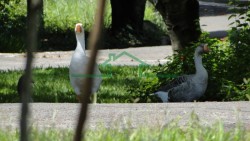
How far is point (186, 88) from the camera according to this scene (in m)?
9.40

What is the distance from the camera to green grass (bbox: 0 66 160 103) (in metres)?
9.88

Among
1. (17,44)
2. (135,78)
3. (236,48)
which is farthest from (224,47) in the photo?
(17,44)

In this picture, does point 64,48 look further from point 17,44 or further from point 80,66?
point 80,66

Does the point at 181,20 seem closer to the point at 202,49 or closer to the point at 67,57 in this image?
the point at 202,49

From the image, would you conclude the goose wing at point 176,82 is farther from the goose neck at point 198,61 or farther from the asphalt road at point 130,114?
the asphalt road at point 130,114

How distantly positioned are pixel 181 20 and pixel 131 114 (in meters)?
4.56

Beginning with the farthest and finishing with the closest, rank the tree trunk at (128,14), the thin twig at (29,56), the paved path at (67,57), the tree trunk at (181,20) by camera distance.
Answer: the tree trunk at (128,14), the paved path at (67,57), the tree trunk at (181,20), the thin twig at (29,56)

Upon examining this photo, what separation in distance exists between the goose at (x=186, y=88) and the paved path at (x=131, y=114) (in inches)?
57.1

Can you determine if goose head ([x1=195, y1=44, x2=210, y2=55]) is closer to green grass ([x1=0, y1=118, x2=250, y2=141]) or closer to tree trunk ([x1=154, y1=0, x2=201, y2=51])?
tree trunk ([x1=154, y1=0, x2=201, y2=51])

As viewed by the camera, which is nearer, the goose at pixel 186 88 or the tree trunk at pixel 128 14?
the goose at pixel 186 88

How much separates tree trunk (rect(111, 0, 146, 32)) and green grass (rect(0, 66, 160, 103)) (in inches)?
255

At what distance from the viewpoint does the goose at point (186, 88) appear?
368 inches

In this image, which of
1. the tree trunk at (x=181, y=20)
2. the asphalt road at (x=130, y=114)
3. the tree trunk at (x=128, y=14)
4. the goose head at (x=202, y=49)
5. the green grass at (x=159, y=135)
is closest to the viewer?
the green grass at (x=159, y=135)

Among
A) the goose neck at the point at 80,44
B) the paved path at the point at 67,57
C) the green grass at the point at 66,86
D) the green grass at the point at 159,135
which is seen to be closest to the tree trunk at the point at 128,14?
the paved path at the point at 67,57
